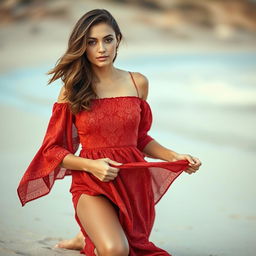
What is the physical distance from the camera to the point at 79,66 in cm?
333

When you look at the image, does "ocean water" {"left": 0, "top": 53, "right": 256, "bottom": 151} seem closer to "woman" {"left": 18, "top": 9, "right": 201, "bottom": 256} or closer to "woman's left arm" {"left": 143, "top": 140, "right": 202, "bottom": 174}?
"woman's left arm" {"left": 143, "top": 140, "right": 202, "bottom": 174}

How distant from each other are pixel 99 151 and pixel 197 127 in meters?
7.34

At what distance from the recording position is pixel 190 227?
4406 mm

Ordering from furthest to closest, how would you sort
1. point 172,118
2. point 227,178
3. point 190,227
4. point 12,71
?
point 12,71 < point 172,118 < point 227,178 < point 190,227

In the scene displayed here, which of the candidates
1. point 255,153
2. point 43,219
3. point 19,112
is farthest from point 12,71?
point 43,219

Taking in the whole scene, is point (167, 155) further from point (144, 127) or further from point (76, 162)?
point (76, 162)

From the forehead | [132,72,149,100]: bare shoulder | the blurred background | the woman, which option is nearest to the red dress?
the woman

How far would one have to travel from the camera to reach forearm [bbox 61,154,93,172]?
3174mm

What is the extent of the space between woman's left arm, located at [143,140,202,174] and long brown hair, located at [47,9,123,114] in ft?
1.56

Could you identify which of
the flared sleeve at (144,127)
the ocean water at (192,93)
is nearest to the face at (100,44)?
the flared sleeve at (144,127)

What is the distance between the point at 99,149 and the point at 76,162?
0.17 m

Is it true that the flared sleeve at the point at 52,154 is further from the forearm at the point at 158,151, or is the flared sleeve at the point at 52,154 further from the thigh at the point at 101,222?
the forearm at the point at 158,151

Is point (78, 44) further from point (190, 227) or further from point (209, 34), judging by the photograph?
point (209, 34)

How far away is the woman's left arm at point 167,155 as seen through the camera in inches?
130
